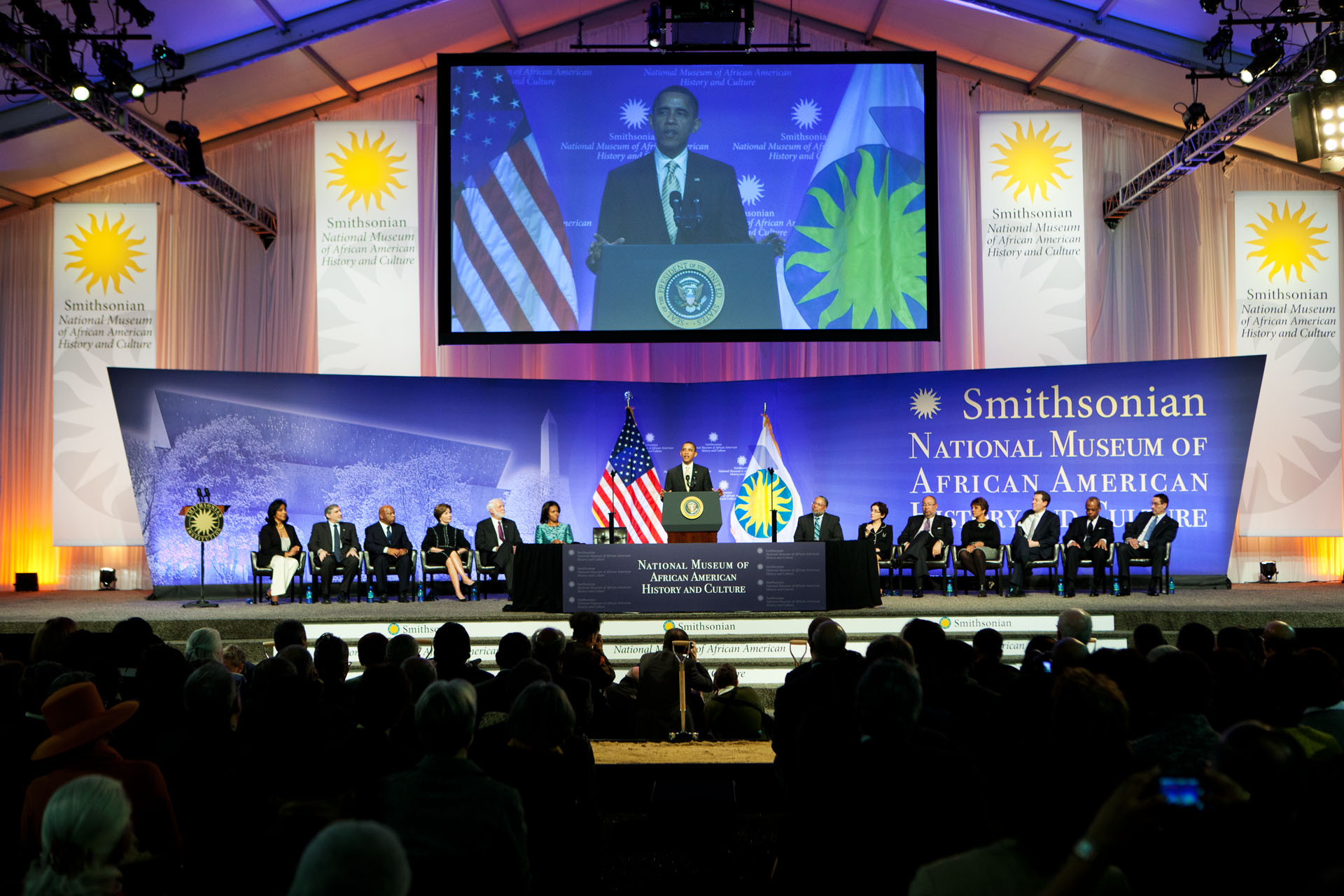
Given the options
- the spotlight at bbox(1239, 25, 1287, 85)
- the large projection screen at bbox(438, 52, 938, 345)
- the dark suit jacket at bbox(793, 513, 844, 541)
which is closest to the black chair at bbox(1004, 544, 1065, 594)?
the dark suit jacket at bbox(793, 513, 844, 541)

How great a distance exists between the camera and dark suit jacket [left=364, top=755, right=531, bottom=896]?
6.75 feet

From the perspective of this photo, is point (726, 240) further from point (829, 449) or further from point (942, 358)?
point (942, 358)

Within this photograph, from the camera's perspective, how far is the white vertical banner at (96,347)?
1210 cm

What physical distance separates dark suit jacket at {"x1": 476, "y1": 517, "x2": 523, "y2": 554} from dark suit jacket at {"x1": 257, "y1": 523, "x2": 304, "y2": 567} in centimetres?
173

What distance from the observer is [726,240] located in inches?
396

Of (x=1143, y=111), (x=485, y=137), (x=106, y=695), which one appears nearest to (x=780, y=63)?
(x=485, y=137)

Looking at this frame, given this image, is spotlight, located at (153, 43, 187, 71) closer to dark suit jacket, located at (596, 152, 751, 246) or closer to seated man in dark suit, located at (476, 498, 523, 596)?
dark suit jacket, located at (596, 152, 751, 246)

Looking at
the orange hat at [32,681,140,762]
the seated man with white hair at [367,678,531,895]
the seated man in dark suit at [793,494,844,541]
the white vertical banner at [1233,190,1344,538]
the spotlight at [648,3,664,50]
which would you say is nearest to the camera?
the seated man with white hair at [367,678,531,895]

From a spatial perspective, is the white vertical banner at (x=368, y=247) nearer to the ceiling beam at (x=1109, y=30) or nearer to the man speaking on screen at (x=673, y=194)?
the man speaking on screen at (x=673, y=194)

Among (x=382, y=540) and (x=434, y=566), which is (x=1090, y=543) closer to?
(x=434, y=566)

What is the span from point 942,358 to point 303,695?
11.3 metres

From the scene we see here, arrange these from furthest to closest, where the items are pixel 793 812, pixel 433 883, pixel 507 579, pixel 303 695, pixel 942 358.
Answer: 1. pixel 942 358
2. pixel 507 579
3. pixel 793 812
4. pixel 303 695
5. pixel 433 883

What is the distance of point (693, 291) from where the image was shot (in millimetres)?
10062

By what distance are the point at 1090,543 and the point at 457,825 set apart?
9257 millimetres
